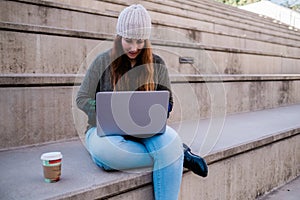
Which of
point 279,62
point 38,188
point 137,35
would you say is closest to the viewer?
point 38,188

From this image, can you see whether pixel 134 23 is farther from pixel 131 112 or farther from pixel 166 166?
pixel 166 166

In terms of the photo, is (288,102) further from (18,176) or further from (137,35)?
(18,176)

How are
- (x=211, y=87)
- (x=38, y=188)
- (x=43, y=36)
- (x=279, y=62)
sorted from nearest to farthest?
1. (x=38, y=188)
2. (x=43, y=36)
3. (x=211, y=87)
4. (x=279, y=62)

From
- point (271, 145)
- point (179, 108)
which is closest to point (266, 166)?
point (271, 145)

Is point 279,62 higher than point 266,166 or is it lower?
higher

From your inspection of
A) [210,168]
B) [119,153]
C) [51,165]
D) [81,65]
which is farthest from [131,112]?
[81,65]

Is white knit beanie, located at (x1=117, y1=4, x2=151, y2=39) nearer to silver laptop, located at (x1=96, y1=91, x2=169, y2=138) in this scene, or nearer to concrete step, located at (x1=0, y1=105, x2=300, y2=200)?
silver laptop, located at (x1=96, y1=91, x2=169, y2=138)

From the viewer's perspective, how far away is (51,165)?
2.78ft

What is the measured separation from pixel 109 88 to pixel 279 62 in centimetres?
241

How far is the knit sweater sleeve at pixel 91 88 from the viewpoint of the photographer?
1072mm

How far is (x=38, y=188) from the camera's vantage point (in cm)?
82

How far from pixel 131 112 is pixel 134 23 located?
334 mm

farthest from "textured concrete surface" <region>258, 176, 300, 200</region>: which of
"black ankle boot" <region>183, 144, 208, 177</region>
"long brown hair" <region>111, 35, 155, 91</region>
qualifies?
"long brown hair" <region>111, 35, 155, 91</region>

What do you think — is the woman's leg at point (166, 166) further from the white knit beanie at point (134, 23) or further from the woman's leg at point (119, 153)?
the white knit beanie at point (134, 23)
